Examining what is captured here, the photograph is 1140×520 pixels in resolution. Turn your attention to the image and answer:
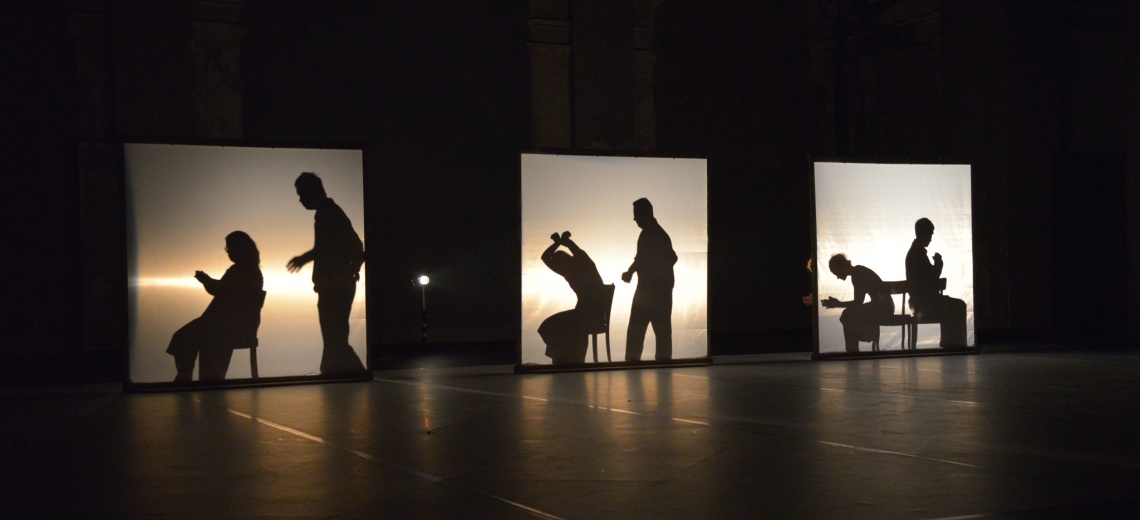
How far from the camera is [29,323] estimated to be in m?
15.2

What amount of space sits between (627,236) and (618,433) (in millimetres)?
4669

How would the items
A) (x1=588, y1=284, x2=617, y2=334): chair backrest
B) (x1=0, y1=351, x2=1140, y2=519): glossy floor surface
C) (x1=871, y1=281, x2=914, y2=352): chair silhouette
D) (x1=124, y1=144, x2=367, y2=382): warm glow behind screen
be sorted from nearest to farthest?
(x1=0, y1=351, x2=1140, y2=519): glossy floor surface < (x1=124, y1=144, x2=367, y2=382): warm glow behind screen < (x1=588, y1=284, x2=617, y2=334): chair backrest < (x1=871, y1=281, x2=914, y2=352): chair silhouette

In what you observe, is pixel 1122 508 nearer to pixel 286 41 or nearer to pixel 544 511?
pixel 544 511

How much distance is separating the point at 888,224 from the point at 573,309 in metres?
3.86

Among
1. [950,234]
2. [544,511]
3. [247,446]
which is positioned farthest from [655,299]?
[544,511]

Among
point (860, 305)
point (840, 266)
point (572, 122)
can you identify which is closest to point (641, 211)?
point (840, 266)

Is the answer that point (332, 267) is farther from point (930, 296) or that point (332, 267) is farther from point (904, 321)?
point (930, 296)

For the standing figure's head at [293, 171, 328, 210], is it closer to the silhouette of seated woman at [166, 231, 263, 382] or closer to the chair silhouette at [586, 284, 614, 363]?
the silhouette of seated woman at [166, 231, 263, 382]

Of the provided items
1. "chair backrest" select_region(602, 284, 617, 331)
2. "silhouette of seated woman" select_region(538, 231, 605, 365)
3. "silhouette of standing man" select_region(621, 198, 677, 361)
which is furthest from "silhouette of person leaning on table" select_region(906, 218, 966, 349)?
"silhouette of seated woman" select_region(538, 231, 605, 365)

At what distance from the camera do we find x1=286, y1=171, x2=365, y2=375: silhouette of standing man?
34.3ft

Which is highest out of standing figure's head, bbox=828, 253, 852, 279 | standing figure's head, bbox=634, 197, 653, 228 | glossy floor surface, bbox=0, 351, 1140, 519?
standing figure's head, bbox=634, 197, 653, 228

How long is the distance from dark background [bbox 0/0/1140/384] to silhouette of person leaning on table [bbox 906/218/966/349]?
2.14m

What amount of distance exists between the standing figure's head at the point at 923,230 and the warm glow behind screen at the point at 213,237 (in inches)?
257

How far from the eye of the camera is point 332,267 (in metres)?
10.5
